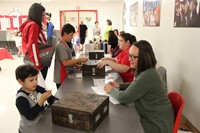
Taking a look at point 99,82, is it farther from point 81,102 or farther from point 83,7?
point 83,7

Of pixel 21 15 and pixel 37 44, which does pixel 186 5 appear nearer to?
pixel 37 44

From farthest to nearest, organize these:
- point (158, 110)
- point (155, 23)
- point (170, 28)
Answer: point (155, 23)
point (170, 28)
point (158, 110)

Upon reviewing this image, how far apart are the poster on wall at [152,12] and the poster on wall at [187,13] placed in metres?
0.79

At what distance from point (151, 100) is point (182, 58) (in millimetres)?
1062

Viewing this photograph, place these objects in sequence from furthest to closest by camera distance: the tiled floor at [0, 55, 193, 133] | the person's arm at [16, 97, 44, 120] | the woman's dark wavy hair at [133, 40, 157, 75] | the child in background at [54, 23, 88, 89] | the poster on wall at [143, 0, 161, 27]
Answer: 1. the poster on wall at [143, 0, 161, 27]
2. the tiled floor at [0, 55, 193, 133]
3. the child in background at [54, 23, 88, 89]
4. the woman's dark wavy hair at [133, 40, 157, 75]
5. the person's arm at [16, 97, 44, 120]

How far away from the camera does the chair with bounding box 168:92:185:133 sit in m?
1.31

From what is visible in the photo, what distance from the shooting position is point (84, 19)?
10.8 m

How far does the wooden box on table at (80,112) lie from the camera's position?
1051 millimetres

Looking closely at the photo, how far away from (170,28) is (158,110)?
1.59 meters

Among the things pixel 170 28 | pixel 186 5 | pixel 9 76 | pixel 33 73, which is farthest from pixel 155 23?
pixel 9 76

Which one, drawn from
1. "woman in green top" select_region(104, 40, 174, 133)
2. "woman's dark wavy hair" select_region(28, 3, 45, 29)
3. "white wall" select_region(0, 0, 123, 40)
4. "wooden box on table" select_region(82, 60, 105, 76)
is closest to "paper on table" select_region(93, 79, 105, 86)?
"wooden box on table" select_region(82, 60, 105, 76)

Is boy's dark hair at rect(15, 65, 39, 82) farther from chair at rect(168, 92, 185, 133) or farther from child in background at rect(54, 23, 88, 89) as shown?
chair at rect(168, 92, 185, 133)

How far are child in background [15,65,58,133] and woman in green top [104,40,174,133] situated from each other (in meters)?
0.56

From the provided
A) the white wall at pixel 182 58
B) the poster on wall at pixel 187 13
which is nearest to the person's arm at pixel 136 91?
the white wall at pixel 182 58
